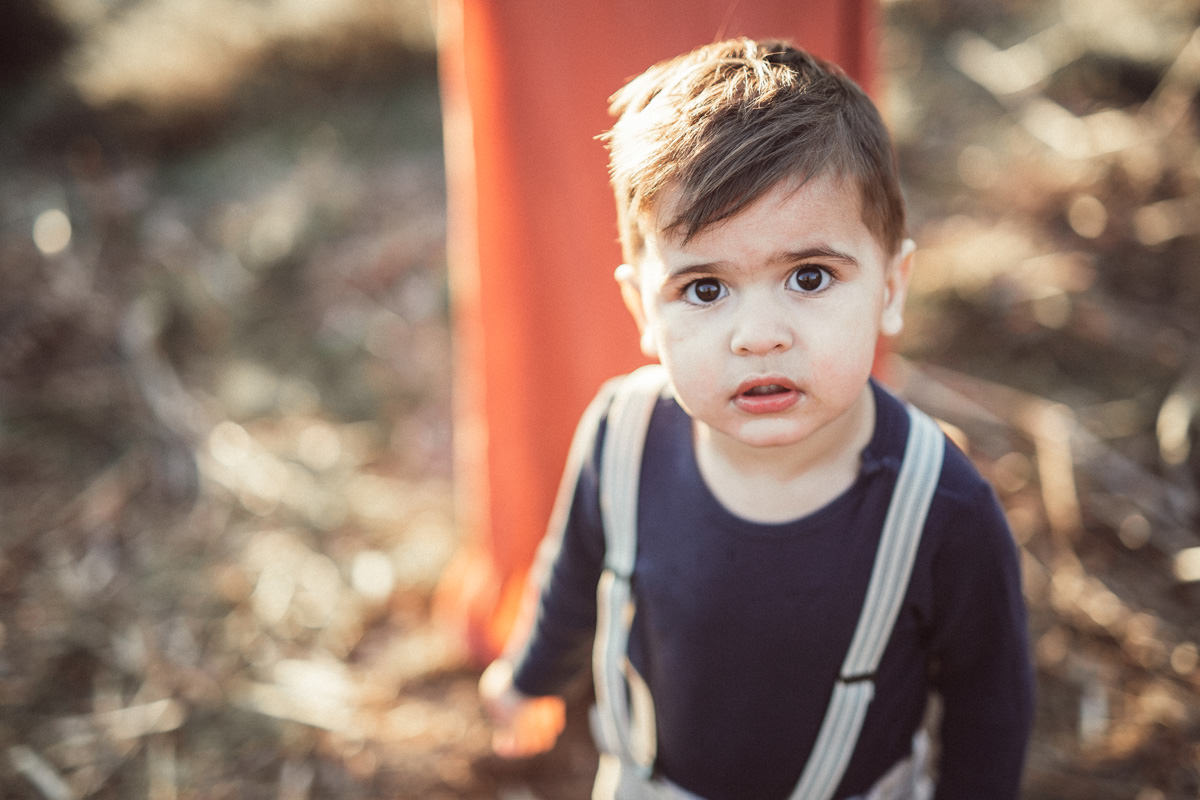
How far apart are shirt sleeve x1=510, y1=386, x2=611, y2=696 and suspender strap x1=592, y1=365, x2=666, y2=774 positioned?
0.09ft

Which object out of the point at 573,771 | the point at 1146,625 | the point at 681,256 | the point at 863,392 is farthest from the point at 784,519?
the point at 1146,625

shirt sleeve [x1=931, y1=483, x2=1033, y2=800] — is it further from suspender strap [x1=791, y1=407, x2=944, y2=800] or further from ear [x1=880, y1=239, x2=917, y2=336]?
ear [x1=880, y1=239, x2=917, y2=336]

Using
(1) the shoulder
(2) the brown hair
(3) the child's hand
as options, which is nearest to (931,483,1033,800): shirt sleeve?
(1) the shoulder

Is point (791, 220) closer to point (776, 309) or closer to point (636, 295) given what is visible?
point (776, 309)

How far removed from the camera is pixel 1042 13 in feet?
11.2

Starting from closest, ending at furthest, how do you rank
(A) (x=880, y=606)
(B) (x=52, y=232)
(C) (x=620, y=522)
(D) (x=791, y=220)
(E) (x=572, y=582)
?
(D) (x=791, y=220) → (A) (x=880, y=606) → (C) (x=620, y=522) → (E) (x=572, y=582) → (B) (x=52, y=232)

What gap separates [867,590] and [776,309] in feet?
0.99

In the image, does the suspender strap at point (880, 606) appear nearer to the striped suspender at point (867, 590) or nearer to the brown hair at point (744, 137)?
the striped suspender at point (867, 590)

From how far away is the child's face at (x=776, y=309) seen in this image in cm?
70

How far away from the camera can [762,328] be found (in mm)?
698

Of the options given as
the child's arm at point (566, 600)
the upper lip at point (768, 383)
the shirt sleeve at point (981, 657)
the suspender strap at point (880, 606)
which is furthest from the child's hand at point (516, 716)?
the upper lip at point (768, 383)

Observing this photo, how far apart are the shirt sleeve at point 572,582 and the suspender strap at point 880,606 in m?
0.31

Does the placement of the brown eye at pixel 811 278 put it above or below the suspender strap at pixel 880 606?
above

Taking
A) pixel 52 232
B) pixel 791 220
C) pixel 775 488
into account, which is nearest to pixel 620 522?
pixel 775 488
